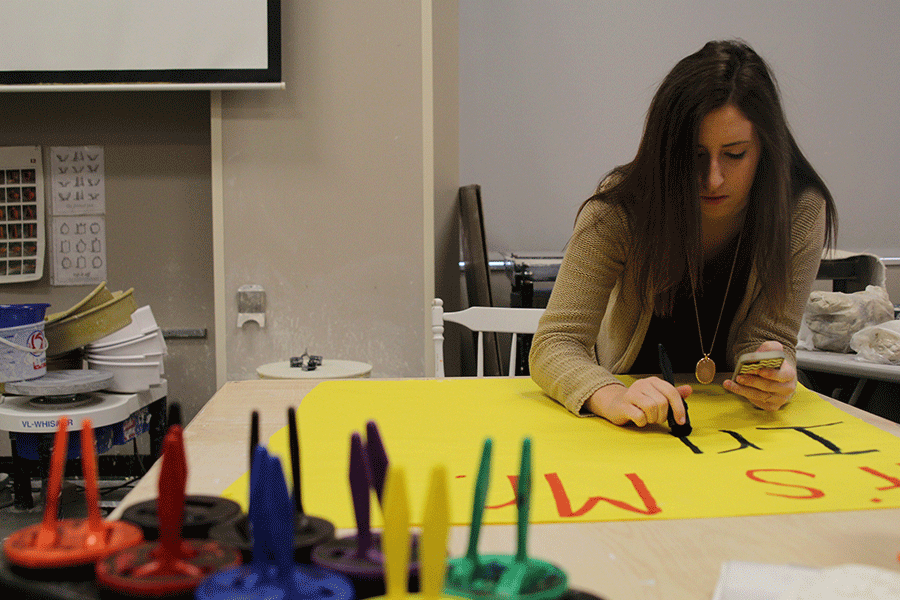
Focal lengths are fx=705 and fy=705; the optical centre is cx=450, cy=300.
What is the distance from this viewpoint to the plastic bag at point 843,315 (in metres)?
2.10

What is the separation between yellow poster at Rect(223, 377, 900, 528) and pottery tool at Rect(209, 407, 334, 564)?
167 millimetres

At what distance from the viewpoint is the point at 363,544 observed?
1.38 feet

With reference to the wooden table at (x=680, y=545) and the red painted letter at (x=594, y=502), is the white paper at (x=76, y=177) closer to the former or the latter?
the wooden table at (x=680, y=545)

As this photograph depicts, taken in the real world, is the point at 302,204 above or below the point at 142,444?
above

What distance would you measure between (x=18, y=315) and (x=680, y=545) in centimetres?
202

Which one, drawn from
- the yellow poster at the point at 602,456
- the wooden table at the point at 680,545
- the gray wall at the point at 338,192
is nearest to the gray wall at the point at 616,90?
the gray wall at the point at 338,192

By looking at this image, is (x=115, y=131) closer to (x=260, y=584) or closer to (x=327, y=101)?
(x=327, y=101)

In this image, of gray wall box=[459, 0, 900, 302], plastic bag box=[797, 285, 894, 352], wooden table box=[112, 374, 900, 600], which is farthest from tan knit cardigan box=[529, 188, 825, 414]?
gray wall box=[459, 0, 900, 302]

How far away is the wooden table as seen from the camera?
0.52 meters

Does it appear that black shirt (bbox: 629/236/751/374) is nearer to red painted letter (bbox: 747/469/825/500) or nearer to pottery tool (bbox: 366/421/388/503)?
red painted letter (bbox: 747/469/825/500)

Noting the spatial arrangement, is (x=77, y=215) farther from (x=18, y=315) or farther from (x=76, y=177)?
(x=18, y=315)

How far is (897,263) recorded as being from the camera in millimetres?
3314

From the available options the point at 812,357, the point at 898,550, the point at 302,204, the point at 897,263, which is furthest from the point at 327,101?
the point at 897,263

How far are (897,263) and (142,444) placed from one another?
3455 mm
